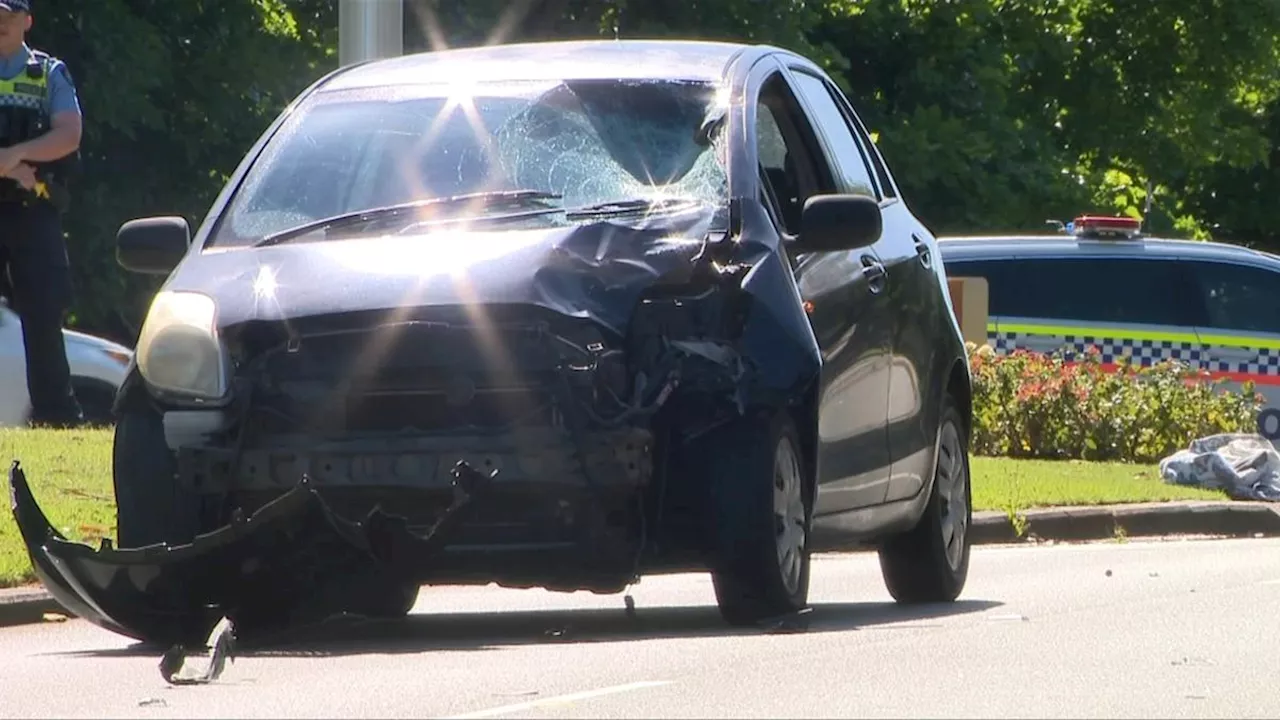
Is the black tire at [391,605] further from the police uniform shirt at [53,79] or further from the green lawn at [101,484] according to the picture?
the police uniform shirt at [53,79]

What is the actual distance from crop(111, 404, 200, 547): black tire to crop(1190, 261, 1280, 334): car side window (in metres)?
17.0

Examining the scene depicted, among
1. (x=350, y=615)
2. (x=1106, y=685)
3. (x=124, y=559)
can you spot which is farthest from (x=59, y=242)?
(x=1106, y=685)

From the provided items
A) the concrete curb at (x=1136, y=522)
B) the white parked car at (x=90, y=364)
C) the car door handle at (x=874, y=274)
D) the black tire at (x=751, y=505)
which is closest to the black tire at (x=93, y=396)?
the white parked car at (x=90, y=364)

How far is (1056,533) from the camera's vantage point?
1508 cm

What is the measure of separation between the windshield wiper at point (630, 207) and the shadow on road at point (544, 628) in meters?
1.21

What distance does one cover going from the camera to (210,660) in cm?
727

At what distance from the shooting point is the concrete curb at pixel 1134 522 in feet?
48.1

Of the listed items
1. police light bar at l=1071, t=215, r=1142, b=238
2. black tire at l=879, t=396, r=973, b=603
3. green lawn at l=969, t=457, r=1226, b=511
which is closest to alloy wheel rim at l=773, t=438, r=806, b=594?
black tire at l=879, t=396, r=973, b=603

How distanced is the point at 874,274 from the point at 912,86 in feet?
86.6

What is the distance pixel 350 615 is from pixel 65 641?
97cm

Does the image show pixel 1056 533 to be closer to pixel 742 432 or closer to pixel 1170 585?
pixel 1170 585

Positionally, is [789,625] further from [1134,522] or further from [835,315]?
[1134,522]

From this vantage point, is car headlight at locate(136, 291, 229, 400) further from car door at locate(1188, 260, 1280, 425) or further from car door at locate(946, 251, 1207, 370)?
car door at locate(1188, 260, 1280, 425)

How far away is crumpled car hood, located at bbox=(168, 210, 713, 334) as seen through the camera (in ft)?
24.6
